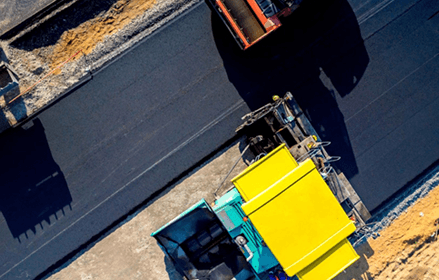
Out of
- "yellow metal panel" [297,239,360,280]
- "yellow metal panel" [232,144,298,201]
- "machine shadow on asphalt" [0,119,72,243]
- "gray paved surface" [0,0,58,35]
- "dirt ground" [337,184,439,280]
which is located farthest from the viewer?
"dirt ground" [337,184,439,280]

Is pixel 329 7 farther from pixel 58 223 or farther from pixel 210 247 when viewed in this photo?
pixel 58 223

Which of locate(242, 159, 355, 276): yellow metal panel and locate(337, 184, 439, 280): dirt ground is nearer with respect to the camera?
locate(242, 159, 355, 276): yellow metal panel

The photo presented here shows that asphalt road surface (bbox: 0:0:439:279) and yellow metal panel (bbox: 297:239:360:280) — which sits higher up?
asphalt road surface (bbox: 0:0:439:279)

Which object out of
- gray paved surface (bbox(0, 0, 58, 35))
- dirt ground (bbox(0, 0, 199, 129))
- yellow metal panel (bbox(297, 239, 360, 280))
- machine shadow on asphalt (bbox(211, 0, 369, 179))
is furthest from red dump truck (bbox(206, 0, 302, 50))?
yellow metal panel (bbox(297, 239, 360, 280))

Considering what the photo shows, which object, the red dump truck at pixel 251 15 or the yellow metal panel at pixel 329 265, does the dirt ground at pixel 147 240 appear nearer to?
the yellow metal panel at pixel 329 265

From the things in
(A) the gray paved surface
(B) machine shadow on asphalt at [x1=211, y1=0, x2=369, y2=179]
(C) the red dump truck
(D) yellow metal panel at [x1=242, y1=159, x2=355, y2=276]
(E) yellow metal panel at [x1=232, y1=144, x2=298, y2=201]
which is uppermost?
(A) the gray paved surface

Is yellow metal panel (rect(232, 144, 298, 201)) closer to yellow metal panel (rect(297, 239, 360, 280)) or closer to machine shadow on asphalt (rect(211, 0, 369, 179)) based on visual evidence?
yellow metal panel (rect(297, 239, 360, 280))

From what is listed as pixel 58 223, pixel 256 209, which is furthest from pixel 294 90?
pixel 58 223
